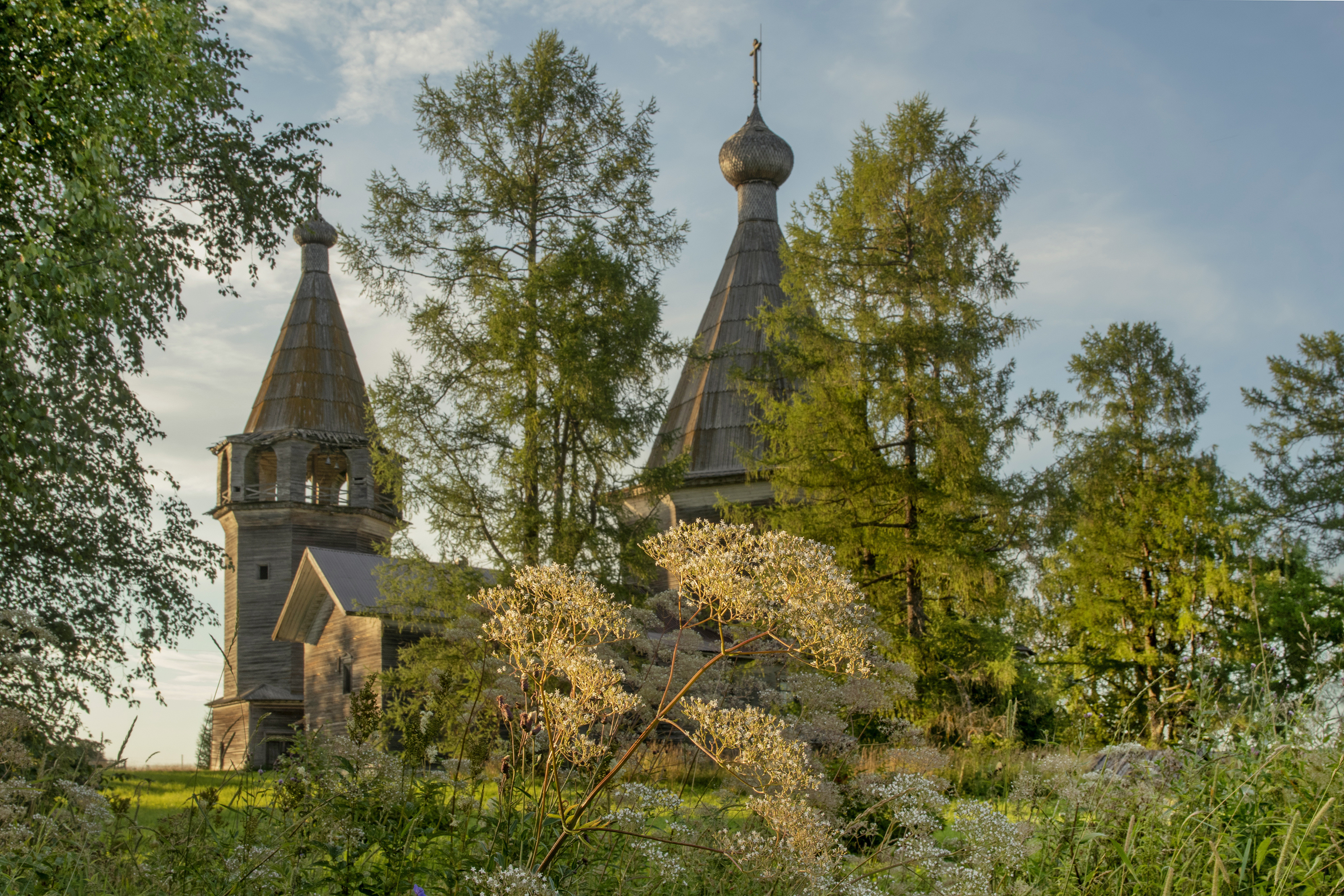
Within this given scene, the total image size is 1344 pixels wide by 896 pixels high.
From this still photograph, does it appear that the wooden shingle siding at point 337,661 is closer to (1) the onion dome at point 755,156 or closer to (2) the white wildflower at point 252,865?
(1) the onion dome at point 755,156

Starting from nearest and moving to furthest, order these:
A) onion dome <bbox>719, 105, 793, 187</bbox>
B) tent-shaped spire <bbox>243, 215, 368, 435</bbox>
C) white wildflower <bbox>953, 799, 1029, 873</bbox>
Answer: white wildflower <bbox>953, 799, 1029, 873</bbox> < onion dome <bbox>719, 105, 793, 187</bbox> < tent-shaped spire <bbox>243, 215, 368, 435</bbox>

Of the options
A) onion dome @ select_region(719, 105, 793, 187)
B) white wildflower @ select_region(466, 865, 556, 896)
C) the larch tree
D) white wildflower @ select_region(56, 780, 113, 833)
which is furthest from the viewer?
onion dome @ select_region(719, 105, 793, 187)

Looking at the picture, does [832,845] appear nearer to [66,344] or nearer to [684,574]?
[684,574]

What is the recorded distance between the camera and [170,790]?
17219 mm

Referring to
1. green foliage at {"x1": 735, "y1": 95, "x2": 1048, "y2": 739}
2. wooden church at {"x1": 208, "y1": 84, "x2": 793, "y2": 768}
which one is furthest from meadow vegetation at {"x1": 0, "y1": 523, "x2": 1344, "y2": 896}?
wooden church at {"x1": 208, "y1": 84, "x2": 793, "y2": 768}

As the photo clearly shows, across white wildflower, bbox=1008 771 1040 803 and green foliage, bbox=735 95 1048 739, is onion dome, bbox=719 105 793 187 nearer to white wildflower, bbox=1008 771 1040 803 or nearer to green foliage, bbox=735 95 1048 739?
green foliage, bbox=735 95 1048 739

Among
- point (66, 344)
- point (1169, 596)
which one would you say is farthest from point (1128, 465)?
point (66, 344)

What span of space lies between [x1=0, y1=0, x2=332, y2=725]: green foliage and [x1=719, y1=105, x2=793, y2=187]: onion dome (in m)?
15.1

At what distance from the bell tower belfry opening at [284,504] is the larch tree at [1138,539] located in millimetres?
18267

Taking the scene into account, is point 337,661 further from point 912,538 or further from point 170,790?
point 912,538

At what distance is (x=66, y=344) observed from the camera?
35.0ft

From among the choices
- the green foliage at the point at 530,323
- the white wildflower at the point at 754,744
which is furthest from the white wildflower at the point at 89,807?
the green foliage at the point at 530,323

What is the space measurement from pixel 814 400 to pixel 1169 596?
31.1 ft

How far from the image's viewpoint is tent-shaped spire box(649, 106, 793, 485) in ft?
71.0
